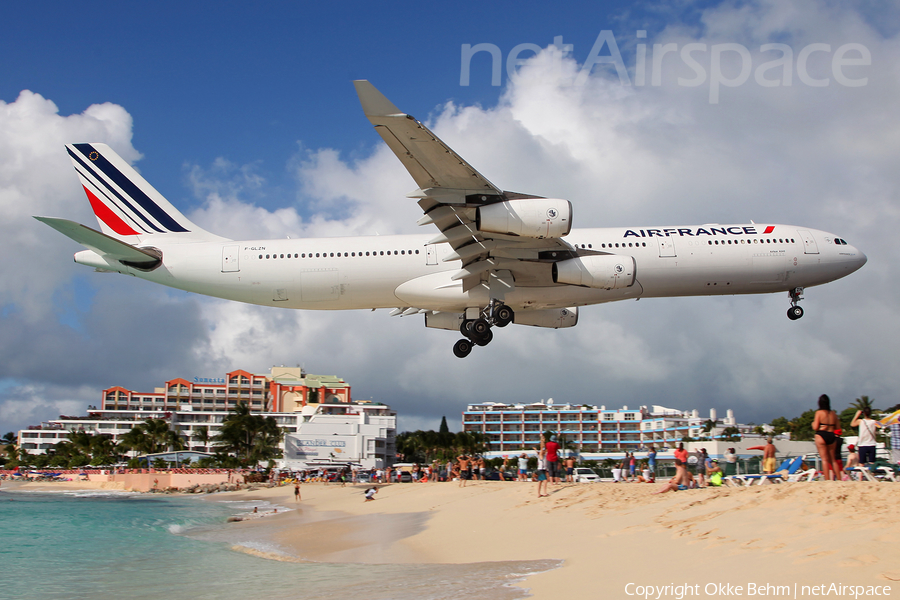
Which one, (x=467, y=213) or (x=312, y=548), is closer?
(x=467, y=213)

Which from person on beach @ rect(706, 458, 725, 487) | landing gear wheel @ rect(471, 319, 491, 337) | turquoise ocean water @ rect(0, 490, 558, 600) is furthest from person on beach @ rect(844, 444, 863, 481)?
landing gear wheel @ rect(471, 319, 491, 337)

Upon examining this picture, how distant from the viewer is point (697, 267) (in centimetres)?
2428

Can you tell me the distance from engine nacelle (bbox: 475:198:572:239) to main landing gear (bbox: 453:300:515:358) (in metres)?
4.35

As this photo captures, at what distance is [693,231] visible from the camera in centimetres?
2488

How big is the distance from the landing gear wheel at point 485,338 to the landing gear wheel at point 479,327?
0.45ft

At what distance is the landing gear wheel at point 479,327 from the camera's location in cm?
2467

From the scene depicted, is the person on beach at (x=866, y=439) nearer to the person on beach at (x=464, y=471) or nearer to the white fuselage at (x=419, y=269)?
the white fuselage at (x=419, y=269)

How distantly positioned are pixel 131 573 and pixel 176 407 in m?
135

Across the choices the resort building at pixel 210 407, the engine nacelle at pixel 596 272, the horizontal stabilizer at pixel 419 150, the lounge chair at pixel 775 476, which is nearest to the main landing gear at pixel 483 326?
the engine nacelle at pixel 596 272

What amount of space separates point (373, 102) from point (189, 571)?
16.1 m

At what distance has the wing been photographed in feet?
58.5

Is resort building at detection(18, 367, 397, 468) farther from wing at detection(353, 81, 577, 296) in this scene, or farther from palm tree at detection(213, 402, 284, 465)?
wing at detection(353, 81, 577, 296)

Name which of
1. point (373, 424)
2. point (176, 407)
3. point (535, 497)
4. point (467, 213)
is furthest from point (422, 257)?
point (176, 407)

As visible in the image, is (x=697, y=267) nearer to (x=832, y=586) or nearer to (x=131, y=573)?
(x=832, y=586)
